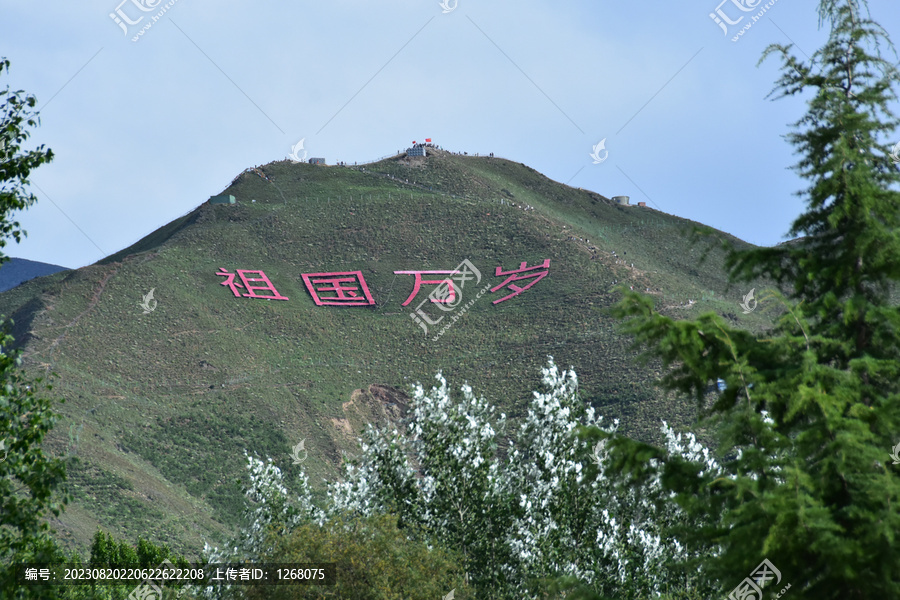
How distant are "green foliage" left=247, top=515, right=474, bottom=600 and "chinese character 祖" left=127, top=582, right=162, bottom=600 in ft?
25.3

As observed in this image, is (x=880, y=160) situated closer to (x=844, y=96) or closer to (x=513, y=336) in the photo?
(x=844, y=96)

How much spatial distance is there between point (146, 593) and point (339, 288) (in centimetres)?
6015

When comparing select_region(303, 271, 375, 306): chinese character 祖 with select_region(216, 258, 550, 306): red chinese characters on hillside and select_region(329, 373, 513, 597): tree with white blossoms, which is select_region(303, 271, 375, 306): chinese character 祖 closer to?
select_region(216, 258, 550, 306): red chinese characters on hillside

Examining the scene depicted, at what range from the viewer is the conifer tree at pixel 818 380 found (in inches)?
235

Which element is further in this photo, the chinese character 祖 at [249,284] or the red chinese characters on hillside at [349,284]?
the red chinese characters on hillside at [349,284]

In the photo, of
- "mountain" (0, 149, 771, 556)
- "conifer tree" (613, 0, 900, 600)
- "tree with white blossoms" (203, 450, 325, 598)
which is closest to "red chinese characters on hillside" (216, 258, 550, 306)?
"mountain" (0, 149, 771, 556)

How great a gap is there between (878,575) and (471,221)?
294ft

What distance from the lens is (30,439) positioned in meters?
8.84

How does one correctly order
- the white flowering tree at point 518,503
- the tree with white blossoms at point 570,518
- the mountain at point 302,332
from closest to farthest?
the tree with white blossoms at point 570,518 → the white flowering tree at point 518,503 → the mountain at point 302,332

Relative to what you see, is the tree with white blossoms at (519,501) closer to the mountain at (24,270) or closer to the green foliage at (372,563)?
the green foliage at (372,563)

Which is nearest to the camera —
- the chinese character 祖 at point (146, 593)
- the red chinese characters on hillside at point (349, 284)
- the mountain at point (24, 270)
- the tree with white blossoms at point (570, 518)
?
the tree with white blossoms at point (570, 518)

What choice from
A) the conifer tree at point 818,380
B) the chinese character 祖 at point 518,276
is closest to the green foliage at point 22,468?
the conifer tree at point 818,380

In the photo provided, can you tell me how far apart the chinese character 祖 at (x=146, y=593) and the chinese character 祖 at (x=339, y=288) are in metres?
55.7

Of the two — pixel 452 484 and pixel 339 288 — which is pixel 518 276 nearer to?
pixel 339 288
